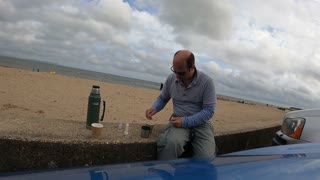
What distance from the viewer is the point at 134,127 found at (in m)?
3.96

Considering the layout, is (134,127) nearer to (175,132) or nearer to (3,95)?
(175,132)

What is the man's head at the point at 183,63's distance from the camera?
3.24 m

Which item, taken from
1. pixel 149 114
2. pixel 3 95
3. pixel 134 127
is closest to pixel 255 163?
pixel 149 114

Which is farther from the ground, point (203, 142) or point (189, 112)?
point (189, 112)

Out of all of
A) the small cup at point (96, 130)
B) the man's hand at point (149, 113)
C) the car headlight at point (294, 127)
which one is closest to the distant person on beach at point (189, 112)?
the man's hand at point (149, 113)

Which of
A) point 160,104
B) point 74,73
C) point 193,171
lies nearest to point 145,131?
point 160,104

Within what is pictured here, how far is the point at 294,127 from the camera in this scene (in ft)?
11.8

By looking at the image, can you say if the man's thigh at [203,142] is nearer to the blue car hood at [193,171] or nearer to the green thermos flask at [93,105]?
the green thermos flask at [93,105]

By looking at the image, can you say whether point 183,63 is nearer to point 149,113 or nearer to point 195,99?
point 195,99

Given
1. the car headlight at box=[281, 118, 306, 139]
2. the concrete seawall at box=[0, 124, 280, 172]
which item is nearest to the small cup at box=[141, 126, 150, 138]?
the concrete seawall at box=[0, 124, 280, 172]

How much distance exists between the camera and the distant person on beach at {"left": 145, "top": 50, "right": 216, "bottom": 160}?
322 cm

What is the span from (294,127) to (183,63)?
1.49 m

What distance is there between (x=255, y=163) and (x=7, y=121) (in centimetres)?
263

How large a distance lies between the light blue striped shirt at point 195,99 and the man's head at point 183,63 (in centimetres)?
18
